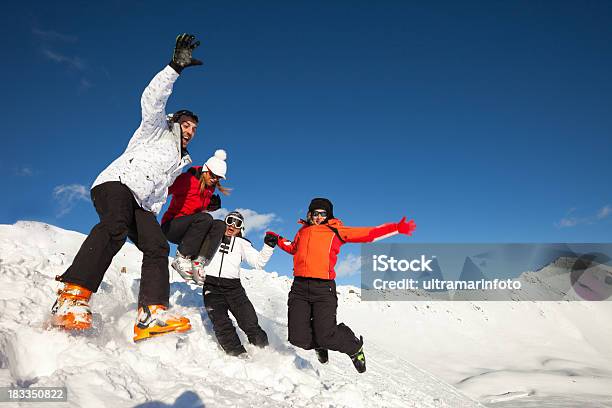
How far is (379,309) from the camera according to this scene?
24094mm

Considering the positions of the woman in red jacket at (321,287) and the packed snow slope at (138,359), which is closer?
the packed snow slope at (138,359)

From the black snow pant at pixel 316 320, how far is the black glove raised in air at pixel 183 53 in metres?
2.67

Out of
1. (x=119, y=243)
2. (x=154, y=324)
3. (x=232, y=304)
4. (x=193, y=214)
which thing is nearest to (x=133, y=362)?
(x=154, y=324)

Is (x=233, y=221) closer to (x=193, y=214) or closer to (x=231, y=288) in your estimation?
(x=193, y=214)

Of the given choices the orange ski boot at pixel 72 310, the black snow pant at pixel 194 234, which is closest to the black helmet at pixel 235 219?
the black snow pant at pixel 194 234

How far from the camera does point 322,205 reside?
16.1ft

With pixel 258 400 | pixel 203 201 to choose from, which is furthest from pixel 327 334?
pixel 203 201

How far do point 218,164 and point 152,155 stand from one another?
1.24m

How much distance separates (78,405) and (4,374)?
547mm

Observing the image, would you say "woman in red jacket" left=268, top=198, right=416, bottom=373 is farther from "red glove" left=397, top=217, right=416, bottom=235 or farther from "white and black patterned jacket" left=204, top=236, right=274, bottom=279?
"white and black patterned jacket" left=204, top=236, right=274, bottom=279

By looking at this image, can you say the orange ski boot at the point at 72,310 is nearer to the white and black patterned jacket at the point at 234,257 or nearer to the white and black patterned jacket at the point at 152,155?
the white and black patterned jacket at the point at 152,155

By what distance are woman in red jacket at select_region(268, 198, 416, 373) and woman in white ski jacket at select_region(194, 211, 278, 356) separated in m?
0.45

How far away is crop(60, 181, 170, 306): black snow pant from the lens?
292 cm

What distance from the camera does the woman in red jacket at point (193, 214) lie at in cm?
Answer: 447
